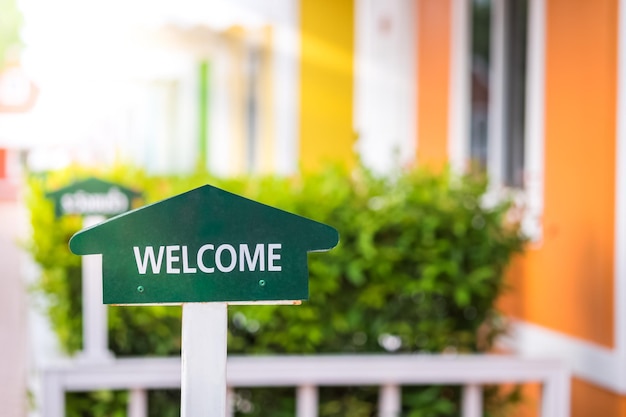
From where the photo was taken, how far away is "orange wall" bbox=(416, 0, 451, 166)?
24.0ft

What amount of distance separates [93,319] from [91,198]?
0.56 metres

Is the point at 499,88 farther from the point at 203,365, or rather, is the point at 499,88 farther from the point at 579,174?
the point at 203,365

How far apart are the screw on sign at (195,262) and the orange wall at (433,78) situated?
5217 millimetres

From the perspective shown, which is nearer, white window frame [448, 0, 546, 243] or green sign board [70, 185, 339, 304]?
green sign board [70, 185, 339, 304]

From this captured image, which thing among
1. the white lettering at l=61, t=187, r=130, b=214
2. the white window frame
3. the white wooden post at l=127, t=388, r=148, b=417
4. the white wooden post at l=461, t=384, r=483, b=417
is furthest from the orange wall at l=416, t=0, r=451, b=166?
the white wooden post at l=127, t=388, r=148, b=417

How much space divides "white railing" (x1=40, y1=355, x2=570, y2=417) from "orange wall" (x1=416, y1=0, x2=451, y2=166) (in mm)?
3520

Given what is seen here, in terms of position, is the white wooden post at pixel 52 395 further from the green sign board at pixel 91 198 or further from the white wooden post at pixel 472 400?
the white wooden post at pixel 472 400

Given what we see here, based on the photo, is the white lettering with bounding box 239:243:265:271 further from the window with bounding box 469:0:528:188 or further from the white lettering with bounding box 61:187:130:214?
the window with bounding box 469:0:528:188

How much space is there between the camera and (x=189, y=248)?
6.46 ft

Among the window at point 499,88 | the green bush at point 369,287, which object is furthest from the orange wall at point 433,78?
the green bush at point 369,287

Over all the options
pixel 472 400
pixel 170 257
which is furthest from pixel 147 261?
pixel 472 400

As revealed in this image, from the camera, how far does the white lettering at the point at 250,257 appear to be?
1.99 m

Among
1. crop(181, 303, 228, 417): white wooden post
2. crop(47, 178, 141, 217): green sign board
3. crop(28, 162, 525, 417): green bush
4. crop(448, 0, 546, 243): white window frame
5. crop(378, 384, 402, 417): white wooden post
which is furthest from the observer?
crop(448, 0, 546, 243): white window frame

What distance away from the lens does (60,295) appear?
4.10 m
